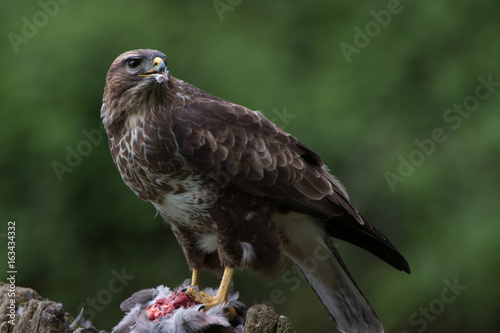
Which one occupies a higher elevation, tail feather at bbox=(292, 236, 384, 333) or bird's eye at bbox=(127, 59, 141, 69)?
bird's eye at bbox=(127, 59, 141, 69)

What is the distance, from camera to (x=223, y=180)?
12.8ft

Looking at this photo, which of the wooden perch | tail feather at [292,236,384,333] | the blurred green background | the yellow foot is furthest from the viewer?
the blurred green background

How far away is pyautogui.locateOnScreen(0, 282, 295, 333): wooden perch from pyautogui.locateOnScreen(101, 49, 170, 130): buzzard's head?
41.3 inches

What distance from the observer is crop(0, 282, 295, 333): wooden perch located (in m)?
3.08

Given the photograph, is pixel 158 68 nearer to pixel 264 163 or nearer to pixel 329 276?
pixel 264 163

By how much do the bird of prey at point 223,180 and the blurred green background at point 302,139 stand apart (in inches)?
84.9

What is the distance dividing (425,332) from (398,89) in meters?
2.25

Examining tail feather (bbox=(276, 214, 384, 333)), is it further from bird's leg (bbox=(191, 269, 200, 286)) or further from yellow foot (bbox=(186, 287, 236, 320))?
yellow foot (bbox=(186, 287, 236, 320))

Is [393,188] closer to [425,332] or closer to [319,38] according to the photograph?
[425,332]

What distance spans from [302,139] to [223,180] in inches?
101

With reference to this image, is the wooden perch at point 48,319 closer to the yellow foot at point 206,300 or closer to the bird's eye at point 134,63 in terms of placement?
the yellow foot at point 206,300

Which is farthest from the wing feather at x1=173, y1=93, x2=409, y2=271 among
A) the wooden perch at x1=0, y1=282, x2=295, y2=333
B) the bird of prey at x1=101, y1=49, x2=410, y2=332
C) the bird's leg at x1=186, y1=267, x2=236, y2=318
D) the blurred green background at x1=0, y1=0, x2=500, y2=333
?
the blurred green background at x1=0, y1=0, x2=500, y2=333

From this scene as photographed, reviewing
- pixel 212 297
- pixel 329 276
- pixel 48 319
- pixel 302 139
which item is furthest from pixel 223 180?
pixel 302 139

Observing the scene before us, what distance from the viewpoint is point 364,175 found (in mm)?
6551
